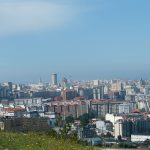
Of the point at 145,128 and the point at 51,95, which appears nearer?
the point at 145,128

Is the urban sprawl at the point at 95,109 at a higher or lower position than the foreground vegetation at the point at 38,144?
lower

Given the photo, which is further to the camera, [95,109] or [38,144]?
[95,109]

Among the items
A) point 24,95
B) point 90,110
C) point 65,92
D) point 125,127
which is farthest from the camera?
point 24,95

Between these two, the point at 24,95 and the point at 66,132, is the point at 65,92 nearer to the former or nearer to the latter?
the point at 24,95

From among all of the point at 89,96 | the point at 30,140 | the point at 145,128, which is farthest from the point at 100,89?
the point at 30,140

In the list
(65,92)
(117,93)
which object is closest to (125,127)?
(65,92)

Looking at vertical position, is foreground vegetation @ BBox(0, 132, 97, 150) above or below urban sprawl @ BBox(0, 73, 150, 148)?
above

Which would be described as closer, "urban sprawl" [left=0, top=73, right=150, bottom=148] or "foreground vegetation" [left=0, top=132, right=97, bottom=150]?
"foreground vegetation" [left=0, top=132, right=97, bottom=150]

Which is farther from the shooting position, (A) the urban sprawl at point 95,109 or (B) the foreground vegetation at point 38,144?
(A) the urban sprawl at point 95,109

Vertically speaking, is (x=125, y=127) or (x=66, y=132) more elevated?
(x=66, y=132)

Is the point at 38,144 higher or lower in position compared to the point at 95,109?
higher

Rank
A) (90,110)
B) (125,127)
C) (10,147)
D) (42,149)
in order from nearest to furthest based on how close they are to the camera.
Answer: (42,149)
(10,147)
(125,127)
(90,110)
